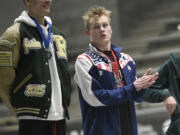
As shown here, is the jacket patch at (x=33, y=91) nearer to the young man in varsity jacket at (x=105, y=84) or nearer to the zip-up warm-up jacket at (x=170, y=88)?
the young man in varsity jacket at (x=105, y=84)

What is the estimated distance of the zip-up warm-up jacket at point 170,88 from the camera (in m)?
2.16

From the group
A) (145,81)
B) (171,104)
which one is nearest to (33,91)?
(145,81)

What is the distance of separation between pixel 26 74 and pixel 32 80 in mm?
44

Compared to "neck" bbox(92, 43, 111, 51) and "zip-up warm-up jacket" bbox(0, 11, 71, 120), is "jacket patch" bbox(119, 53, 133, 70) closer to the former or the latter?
"neck" bbox(92, 43, 111, 51)

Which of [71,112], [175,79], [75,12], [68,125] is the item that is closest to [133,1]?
[75,12]

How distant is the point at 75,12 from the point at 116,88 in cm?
460

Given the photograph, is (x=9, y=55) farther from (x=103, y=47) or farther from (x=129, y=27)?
(x=129, y=27)

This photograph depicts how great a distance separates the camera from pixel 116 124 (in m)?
1.91

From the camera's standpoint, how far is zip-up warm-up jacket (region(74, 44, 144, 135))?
1879 millimetres

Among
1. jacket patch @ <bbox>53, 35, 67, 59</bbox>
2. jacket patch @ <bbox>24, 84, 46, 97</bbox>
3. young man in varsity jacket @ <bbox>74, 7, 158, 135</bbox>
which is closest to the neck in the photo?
young man in varsity jacket @ <bbox>74, 7, 158, 135</bbox>

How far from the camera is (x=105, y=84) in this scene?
1951 millimetres

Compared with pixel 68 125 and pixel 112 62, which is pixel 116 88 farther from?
pixel 68 125

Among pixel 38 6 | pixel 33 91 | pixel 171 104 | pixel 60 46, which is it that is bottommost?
pixel 171 104

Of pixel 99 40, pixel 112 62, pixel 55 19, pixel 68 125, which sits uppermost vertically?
pixel 55 19
